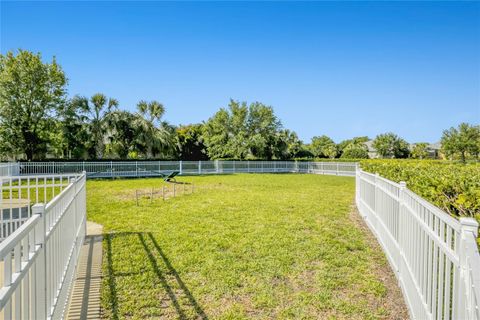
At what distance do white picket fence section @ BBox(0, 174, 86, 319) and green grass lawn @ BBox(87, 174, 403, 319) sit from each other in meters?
0.78

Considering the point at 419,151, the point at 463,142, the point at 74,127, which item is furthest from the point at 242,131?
the point at 419,151

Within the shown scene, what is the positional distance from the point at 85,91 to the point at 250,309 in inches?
950

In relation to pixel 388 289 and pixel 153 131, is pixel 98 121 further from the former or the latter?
pixel 388 289

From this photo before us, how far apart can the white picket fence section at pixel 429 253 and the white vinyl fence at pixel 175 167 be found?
1721 cm

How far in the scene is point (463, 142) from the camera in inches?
1422

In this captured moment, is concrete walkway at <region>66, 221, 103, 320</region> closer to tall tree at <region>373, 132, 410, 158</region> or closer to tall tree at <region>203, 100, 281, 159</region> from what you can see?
tall tree at <region>203, 100, 281, 159</region>

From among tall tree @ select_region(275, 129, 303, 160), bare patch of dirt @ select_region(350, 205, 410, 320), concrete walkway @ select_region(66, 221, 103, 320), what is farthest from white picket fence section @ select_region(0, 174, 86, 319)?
tall tree @ select_region(275, 129, 303, 160)

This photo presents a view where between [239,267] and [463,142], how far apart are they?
41646mm

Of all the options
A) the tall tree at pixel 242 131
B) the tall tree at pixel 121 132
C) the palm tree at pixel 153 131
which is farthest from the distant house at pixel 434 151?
the tall tree at pixel 121 132

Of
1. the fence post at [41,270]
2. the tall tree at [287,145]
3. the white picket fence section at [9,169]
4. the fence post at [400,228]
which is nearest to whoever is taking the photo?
the fence post at [41,270]

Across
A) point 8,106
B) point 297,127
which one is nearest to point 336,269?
point 8,106

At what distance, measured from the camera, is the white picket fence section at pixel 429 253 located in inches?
58.8

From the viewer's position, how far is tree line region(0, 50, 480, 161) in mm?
20578

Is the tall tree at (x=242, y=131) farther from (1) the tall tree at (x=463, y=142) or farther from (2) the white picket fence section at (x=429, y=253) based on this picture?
(2) the white picket fence section at (x=429, y=253)
